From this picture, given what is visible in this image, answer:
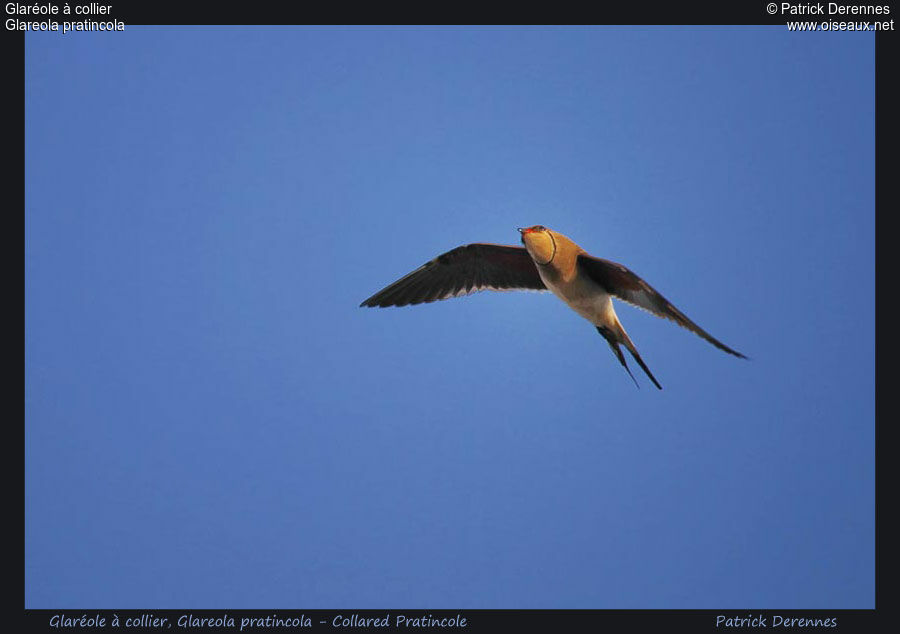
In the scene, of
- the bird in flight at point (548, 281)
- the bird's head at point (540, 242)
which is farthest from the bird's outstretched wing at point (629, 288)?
the bird's head at point (540, 242)

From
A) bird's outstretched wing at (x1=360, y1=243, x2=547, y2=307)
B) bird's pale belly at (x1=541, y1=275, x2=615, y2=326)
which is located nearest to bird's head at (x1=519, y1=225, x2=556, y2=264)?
bird's pale belly at (x1=541, y1=275, x2=615, y2=326)

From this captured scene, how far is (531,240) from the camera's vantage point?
8406 mm

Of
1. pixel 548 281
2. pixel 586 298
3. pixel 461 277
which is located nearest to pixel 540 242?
pixel 548 281

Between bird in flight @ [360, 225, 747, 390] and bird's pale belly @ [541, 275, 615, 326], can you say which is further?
bird's pale belly @ [541, 275, 615, 326]

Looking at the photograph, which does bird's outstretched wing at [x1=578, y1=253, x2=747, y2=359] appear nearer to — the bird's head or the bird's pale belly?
the bird's pale belly

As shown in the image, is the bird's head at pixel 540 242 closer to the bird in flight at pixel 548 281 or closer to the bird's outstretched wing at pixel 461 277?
the bird in flight at pixel 548 281

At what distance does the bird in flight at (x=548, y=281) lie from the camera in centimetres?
845

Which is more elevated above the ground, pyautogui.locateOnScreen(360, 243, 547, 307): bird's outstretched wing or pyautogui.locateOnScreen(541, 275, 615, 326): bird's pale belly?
pyautogui.locateOnScreen(360, 243, 547, 307): bird's outstretched wing

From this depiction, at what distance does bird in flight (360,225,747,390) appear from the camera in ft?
27.7
